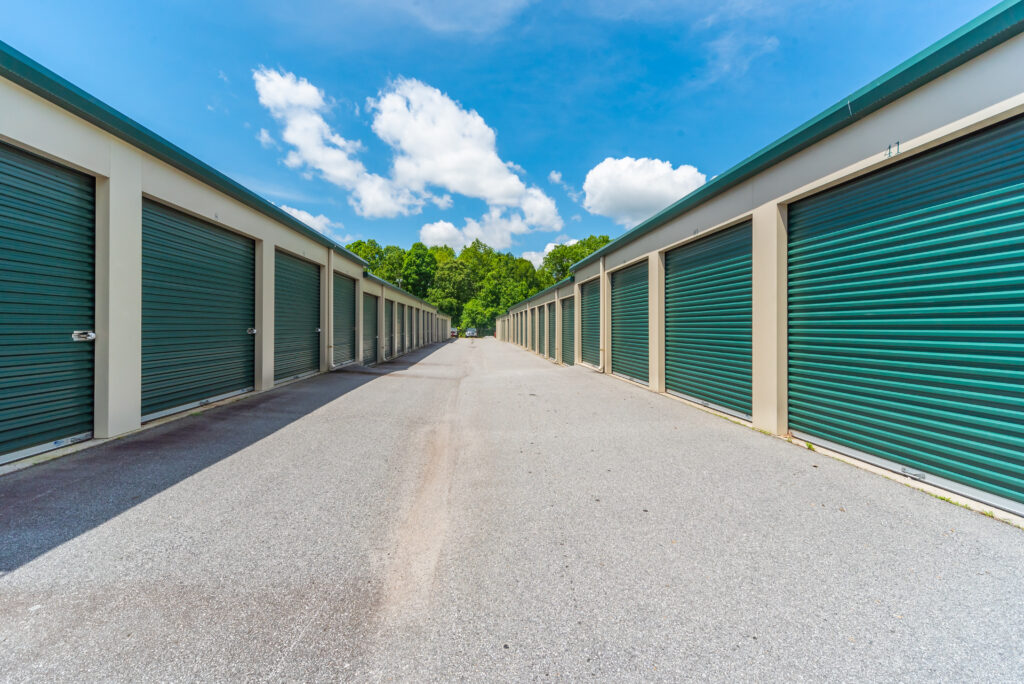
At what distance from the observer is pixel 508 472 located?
4379mm

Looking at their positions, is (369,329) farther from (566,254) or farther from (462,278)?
(566,254)

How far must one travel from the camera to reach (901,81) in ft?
13.6

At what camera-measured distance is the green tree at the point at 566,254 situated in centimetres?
7138

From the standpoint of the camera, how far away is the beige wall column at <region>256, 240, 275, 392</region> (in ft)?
30.0

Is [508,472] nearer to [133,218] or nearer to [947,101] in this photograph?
[947,101]

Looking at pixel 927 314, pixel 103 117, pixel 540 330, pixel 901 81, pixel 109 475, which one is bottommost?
pixel 109 475

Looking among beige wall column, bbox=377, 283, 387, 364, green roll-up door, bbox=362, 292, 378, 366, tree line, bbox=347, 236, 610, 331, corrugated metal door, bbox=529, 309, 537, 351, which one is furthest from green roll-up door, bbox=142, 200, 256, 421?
tree line, bbox=347, 236, 610, 331

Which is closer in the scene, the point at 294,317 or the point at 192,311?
the point at 192,311

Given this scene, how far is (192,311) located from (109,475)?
397 centimetres

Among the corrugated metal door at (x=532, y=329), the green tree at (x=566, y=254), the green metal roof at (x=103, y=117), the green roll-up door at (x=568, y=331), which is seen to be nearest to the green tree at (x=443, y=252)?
the green tree at (x=566, y=254)

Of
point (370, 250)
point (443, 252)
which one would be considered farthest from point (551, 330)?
point (443, 252)

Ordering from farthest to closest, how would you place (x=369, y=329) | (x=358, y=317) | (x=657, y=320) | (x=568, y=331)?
(x=568, y=331) < (x=369, y=329) < (x=358, y=317) < (x=657, y=320)

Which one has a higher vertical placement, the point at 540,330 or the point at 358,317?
the point at 358,317

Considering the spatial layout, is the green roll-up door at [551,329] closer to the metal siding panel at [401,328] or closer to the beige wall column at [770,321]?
the metal siding panel at [401,328]
